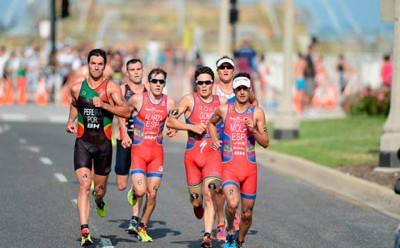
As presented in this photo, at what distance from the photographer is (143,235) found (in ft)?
42.2

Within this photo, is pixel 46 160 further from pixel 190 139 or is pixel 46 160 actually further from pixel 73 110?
pixel 190 139

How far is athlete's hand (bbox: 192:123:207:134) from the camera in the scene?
12578 millimetres

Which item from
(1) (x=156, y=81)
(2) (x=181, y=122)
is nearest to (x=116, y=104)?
(1) (x=156, y=81)

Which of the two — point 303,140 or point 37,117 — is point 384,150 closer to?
point 303,140

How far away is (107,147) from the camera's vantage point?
42.2ft

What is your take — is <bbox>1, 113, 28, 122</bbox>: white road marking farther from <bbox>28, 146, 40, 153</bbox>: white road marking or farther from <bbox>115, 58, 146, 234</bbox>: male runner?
<bbox>115, 58, 146, 234</bbox>: male runner

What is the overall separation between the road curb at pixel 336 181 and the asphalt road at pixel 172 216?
0.89 feet

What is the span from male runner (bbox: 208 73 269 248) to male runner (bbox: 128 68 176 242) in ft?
4.09

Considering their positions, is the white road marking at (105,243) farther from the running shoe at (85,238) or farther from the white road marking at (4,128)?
the white road marking at (4,128)

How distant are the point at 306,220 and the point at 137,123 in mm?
2837

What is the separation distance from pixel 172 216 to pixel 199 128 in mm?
2628

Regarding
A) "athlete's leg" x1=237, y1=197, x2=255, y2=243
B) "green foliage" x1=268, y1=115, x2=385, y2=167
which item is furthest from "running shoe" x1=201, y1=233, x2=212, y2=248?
"green foliage" x1=268, y1=115, x2=385, y2=167

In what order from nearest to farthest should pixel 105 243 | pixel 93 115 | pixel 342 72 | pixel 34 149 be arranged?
pixel 105 243
pixel 93 115
pixel 34 149
pixel 342 72

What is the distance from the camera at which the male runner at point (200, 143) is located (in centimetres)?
1273
